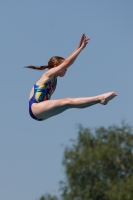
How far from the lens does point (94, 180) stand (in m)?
59.7

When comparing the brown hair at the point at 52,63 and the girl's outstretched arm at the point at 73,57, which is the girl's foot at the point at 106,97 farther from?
the brown hair at the point at 52,63

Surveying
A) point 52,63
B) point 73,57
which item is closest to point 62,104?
point 73,57

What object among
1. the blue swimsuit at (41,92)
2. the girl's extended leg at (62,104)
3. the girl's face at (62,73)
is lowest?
the girl's extended leg at (62,104)

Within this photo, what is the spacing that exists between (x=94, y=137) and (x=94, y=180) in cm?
316

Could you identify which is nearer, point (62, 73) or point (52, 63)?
point (62, 73)

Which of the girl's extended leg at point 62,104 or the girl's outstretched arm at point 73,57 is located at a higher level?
the girl's outstretched arm at point 73,57

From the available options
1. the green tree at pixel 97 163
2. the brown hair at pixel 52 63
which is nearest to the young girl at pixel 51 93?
the brown hair at pixel 52 63

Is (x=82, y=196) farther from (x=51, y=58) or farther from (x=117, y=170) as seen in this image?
(x=51, y=58)

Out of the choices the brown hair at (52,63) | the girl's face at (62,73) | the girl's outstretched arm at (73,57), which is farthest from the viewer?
the brown hair at (52,63)

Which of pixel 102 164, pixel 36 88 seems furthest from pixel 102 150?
pixel 36 88

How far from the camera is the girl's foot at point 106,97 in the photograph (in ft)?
58.9

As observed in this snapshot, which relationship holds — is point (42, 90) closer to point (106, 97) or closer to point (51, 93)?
point (51, 93)

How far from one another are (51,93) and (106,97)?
1722mm

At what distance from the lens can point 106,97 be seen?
1798cm
